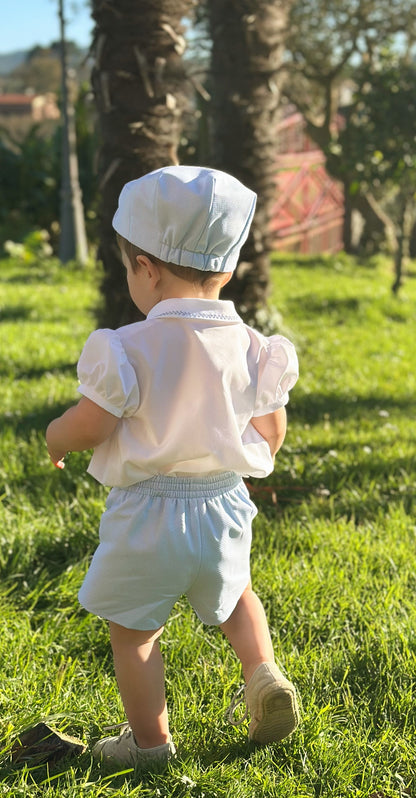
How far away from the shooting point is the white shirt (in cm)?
189

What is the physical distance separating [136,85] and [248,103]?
4.84 feet

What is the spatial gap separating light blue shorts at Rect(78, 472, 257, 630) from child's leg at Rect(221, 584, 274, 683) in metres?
0.19

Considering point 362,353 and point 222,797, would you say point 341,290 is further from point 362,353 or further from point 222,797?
point 222,797

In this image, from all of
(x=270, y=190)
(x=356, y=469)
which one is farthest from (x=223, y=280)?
(x=270, y=190)

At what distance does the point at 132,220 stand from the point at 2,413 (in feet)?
9.04

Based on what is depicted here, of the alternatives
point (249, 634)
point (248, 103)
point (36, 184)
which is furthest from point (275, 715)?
point (36, 184)

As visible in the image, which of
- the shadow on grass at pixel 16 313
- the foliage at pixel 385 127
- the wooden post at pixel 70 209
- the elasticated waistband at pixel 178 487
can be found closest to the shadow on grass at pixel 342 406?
the elasticated waistband at pixel 178 487

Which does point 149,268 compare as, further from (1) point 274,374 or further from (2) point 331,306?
(2) point 331,306

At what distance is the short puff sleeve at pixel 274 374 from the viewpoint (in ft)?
6.95

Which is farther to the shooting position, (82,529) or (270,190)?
(270,190)

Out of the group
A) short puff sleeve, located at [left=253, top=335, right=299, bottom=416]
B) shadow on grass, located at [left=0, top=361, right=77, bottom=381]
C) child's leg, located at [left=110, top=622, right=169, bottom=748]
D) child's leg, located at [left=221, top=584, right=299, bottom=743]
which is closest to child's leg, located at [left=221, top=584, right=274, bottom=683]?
child's leg, located at [left=221, top=584, right=299, bottom=743]

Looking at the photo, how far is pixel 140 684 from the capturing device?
2.03 metres

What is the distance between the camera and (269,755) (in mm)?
2109

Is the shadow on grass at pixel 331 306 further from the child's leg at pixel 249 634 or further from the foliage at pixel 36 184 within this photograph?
the child's leg at pixel 249 634
